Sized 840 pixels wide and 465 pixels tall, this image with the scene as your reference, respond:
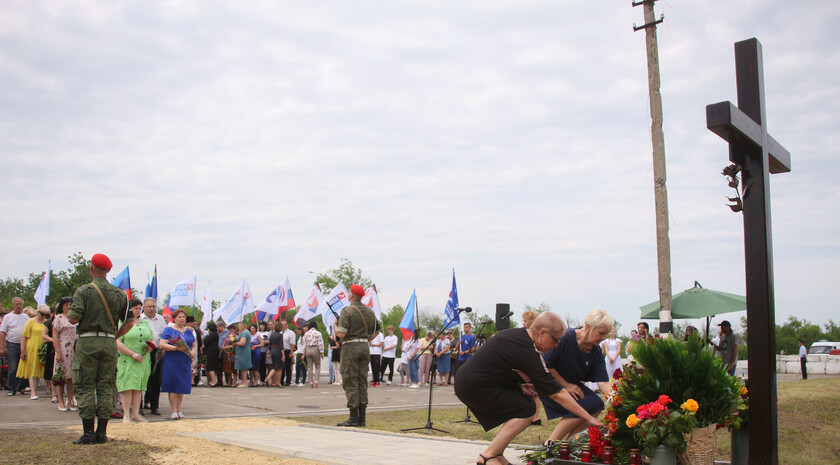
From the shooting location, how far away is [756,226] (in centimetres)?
540

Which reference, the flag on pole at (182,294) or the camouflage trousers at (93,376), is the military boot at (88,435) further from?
the flag on pole at (182,294)

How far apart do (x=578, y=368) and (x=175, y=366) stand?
735 cm

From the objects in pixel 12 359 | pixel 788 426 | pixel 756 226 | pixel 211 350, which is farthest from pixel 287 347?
pixel 756 226

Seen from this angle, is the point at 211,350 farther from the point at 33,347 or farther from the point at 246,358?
the point at 33,347

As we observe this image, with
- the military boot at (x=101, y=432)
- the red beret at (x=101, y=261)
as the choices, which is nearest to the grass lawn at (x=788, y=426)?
the military boot at (x=101, y=432)

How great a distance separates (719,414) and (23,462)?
6.41 m

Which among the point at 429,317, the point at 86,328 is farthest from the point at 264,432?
the point at 429,317

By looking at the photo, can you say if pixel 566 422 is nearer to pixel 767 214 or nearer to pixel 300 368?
pixel 767 214

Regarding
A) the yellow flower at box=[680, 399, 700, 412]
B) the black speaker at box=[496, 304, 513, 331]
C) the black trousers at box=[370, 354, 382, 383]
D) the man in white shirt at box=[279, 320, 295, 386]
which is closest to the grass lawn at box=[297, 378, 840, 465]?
the black speaker at box=[496, 304, 513, 331]

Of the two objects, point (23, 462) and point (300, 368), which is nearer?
point (23, 462)

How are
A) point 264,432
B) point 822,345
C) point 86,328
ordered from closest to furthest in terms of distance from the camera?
point 86,328 < point 264,432 < point 822,345

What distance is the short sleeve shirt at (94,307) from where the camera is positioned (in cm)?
825

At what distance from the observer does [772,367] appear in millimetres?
5145

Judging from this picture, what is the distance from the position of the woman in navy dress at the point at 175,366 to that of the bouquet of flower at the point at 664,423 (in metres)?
8.50
